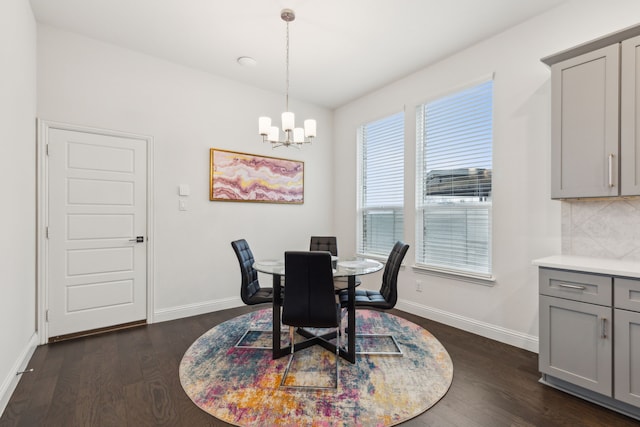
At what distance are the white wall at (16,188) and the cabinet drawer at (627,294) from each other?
3887 millimetres

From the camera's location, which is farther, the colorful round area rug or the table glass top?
the table glass top

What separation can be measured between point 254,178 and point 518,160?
3.08 metres

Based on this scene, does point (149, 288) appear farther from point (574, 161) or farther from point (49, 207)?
point (574, 161)

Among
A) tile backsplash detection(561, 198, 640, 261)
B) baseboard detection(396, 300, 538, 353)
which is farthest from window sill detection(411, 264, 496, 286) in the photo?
tile backsplash detection(561, 198, 640, 261)

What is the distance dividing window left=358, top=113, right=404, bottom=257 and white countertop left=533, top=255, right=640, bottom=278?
1853mm

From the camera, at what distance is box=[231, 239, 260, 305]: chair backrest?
2.81 metres

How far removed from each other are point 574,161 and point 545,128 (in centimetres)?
54

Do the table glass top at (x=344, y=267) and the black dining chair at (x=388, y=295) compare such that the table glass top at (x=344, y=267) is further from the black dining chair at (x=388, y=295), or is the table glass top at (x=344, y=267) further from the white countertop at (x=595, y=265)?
the white countertop at (x=595, y=265)

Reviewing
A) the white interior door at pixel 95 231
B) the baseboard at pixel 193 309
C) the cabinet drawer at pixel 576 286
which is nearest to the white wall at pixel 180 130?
the baseboard at pixel 193 309

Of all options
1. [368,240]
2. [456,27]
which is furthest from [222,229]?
[456,27]

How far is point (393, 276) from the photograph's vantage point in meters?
2.67

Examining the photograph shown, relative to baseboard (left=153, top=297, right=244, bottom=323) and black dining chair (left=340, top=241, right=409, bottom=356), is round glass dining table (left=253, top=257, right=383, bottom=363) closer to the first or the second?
black dining chair (left=340, top=241, right=409, bottom=356)

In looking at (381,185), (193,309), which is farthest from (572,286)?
(193,309)

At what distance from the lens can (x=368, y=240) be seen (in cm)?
450
